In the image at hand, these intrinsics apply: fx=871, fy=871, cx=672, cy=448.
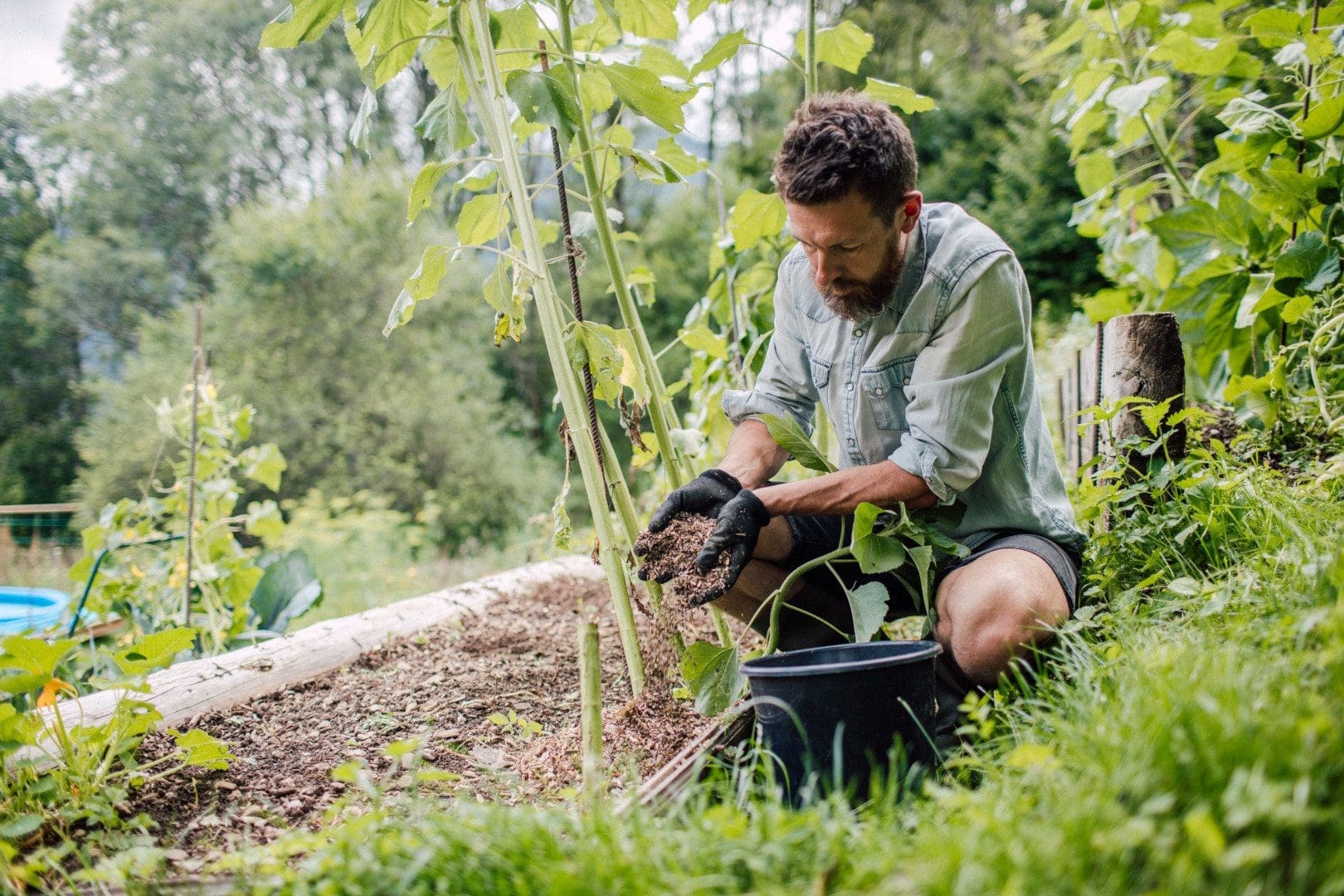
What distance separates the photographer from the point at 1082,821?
2.86 feet

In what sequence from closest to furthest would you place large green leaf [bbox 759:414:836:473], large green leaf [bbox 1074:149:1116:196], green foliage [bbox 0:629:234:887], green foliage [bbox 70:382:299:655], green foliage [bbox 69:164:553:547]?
green foliage [bbox 0:629:234:887] < large green leaf [bbox 759:414:836:473] < green foliage [bbox 70:382:299:655] < large green leaf [bbox 1074:149:1116:196] < green foliage [bbox 69:164:553:547]

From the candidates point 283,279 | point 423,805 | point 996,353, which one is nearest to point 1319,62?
point 996,353

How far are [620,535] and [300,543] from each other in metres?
6.30

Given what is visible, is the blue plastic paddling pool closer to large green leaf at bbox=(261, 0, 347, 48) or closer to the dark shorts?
large green leaf at bbox=(261, 0, 347, 48)

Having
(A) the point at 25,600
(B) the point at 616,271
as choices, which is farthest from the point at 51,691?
(A) the point at 25,600

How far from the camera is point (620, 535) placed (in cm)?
192

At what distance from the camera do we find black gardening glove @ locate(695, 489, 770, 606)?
1805 mm

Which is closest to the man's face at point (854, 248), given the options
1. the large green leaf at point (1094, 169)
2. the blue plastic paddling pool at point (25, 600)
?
the large green leaf at point (1094, 169)

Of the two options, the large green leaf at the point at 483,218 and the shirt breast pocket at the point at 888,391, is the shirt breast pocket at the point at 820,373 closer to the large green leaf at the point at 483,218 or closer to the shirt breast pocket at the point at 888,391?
the shirt breast pocket at the point at 888,391

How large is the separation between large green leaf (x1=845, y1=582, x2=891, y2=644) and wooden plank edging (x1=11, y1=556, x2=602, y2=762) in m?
1.36

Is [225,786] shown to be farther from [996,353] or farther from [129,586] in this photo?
[129,586]

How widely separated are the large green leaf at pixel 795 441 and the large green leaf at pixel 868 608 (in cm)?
34

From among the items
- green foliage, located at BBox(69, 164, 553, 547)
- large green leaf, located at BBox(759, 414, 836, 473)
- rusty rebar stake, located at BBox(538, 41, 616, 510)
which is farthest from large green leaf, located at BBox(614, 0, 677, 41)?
green foliage, located at BBox(69, 164, 553, 547)

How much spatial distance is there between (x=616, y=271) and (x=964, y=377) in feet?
2.65
